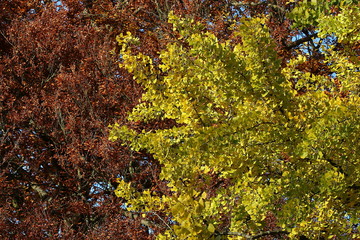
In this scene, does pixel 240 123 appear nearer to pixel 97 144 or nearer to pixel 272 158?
pixel 272 158

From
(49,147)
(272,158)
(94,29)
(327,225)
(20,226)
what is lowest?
(327,225)

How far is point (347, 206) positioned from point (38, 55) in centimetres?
1139

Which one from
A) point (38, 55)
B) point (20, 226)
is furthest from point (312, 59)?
point (20, 226)

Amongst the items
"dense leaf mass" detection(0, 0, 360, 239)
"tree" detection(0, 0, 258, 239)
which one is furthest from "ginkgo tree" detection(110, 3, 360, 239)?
"tree" detection(0, 0, 258, 239)

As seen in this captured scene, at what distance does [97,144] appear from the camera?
12.6m

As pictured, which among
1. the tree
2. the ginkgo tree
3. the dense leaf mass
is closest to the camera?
the ginkgo tree

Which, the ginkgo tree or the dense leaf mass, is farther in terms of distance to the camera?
the dense leaf mass

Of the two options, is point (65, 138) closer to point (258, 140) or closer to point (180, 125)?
point (180, 125)

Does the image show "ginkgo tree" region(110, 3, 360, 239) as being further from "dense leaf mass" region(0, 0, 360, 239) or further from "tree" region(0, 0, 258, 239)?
"tree" region(0, 0, 258, 239)

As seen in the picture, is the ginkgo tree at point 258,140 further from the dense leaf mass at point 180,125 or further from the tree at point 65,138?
the tree at point 65,138

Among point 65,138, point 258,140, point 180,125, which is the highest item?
point 65,138

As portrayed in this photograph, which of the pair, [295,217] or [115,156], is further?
[115,156]

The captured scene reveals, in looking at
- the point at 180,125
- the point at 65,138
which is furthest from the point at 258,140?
the point at 65,138

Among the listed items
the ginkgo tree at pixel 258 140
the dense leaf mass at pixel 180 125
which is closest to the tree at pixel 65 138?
the dense leaf mass at pixel 180 125
